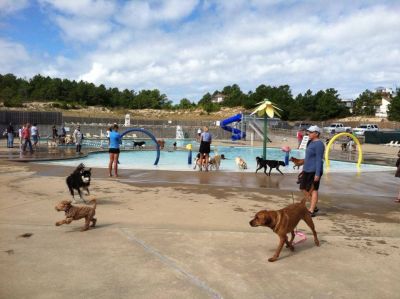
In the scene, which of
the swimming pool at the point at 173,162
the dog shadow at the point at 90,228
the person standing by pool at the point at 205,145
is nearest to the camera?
the dog shadow at the point at 90,228

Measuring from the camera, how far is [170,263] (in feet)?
16.3

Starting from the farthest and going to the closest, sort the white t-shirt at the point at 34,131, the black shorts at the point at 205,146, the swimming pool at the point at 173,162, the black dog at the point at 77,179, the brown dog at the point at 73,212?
1. the white t-shirt at the point at 34,131
2. the swimming pool at the point at 173,162
3. the black shorts at the point at 205,146
4. the black dog at the point at 77,179
5. the brown dog at the point at 73,212

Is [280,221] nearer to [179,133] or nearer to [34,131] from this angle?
[34,131]

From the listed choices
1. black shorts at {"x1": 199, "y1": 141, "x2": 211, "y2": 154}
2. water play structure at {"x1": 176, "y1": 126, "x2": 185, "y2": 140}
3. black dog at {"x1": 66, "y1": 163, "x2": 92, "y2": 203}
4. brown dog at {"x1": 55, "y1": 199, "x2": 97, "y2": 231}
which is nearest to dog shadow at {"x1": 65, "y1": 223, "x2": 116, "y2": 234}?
brown dog at {"x1": 55, "y1": 199, "x2": 97, "y2": 231}

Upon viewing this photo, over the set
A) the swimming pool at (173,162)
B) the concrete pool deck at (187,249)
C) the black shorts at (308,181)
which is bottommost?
the concrete pool deck at (187,249)

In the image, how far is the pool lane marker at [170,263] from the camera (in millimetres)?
4203

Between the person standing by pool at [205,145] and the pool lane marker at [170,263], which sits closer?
the pool lane marker at [170,263]

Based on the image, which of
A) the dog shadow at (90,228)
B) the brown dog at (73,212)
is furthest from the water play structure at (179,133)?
the brown dog at (73,212)

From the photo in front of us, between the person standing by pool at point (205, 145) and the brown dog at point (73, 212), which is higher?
the person standing by pool at point (205, 145)

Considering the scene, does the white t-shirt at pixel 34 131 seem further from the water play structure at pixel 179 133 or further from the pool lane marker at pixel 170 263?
the water play structure at pixel 179 133

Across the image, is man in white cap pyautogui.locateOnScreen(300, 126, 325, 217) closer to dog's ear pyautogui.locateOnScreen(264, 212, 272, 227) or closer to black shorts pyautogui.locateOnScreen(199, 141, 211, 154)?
dog's ear pyautogui.locateOnScreen(264, 212, 272, 227)

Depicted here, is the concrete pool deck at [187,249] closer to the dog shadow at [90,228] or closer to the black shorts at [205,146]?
the dog shadow at [90,228]

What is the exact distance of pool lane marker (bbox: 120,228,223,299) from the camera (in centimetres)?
420

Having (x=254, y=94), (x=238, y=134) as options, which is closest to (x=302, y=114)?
(x=254, y=94)
